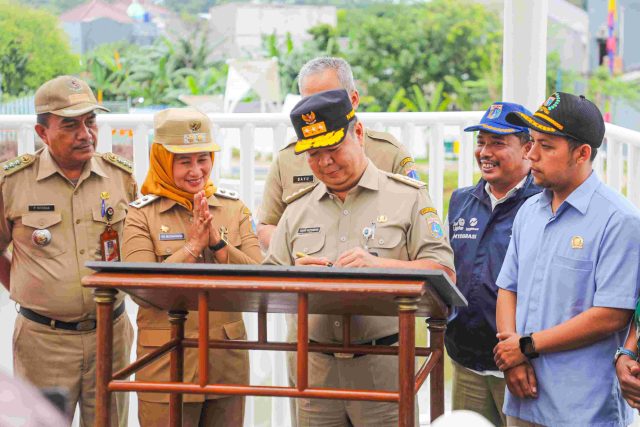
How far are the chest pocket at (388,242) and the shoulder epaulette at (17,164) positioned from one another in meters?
1.61

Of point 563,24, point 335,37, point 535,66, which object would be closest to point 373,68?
point 335,37

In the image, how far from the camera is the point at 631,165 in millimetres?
4602

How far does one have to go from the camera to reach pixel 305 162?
4.05 metres

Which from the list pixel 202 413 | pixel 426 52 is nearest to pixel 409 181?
pixel 202 413

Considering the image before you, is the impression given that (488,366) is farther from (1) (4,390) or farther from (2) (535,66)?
(1) (4,390)

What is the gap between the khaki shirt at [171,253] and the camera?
3.60m

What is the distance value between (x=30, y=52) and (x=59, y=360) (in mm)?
20422

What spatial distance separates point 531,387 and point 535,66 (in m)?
2.05

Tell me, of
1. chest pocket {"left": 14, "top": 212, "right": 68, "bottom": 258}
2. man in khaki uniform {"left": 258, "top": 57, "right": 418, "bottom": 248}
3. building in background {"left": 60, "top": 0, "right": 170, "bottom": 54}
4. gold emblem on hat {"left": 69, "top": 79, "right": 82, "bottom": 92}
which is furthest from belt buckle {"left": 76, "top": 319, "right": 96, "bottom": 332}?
building in background {"left": 60, "top": 0, "right": 170, "bottom": 54}

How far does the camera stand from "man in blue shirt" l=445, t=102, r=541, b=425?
3.78 m

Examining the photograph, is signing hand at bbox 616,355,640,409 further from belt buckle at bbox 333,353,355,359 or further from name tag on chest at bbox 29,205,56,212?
name tag on chest at bbox 29,205,56,212

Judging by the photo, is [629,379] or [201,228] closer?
[629,379]

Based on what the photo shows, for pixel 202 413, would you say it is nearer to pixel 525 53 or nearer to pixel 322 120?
pixel 322 120

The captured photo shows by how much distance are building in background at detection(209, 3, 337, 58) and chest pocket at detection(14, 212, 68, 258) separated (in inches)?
1035
